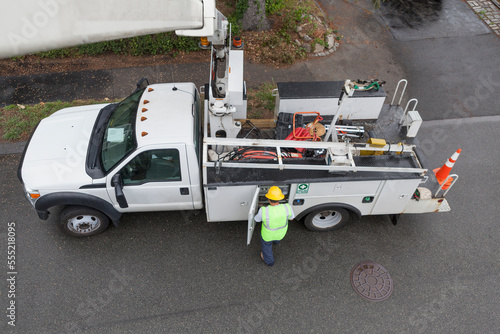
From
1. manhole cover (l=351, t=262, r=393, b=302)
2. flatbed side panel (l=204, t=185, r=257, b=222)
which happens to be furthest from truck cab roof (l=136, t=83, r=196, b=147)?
manhole cover (l=351, t=262, r=393, b=302)

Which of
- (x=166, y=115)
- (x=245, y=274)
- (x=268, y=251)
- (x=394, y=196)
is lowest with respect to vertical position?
(x=245, y=274)

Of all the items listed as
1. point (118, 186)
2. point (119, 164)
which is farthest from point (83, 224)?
point (119, 164)

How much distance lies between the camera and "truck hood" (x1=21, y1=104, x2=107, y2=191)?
5273 millimetres

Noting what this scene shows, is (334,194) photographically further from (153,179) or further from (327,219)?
(153,179)

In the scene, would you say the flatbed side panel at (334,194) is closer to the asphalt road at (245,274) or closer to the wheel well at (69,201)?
the asphalt road at (245,274)

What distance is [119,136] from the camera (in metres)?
5.55

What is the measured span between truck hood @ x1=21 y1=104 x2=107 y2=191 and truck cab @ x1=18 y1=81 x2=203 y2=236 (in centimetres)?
1

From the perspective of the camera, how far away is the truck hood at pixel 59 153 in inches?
208

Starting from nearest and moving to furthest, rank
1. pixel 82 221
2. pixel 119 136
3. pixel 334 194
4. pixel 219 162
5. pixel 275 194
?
pixel 275 194 → pixel 219 162 → pixel 334 194 → pixel 119 136 → pixel 82 221

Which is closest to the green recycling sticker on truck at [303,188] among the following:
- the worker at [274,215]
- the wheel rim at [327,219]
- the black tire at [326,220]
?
the worker at [274,215]

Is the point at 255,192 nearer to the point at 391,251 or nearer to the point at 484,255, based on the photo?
the point at 391,251

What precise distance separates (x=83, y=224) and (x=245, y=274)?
2722 millimetres

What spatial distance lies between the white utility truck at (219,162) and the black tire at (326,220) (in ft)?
0.07

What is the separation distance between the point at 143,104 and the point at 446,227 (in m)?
5.55
